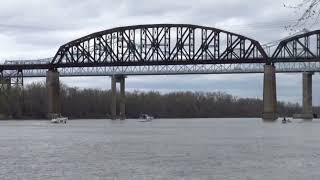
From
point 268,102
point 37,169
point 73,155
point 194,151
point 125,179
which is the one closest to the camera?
point 125,179

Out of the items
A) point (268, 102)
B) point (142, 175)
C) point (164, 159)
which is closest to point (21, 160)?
point (164, 159)

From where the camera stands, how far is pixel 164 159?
56375mm

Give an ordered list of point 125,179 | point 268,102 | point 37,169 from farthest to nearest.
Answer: point 268,102, point 37,169, point 125,179

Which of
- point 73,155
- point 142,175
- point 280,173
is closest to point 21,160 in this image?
point 73,155

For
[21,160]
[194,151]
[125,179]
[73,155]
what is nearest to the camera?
[125,179]

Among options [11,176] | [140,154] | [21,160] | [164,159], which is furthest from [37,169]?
[140,154]

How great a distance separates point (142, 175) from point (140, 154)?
1804 centimetres

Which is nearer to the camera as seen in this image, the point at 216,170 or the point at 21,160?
the point at 216,170

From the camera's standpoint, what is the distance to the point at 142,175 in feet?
147

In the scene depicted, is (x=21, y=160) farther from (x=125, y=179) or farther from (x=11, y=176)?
(x=125, y=179)

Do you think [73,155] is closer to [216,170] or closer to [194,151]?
[194,151]

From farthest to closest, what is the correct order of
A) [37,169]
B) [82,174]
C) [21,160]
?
[21,160]
[37,169]
[82,174]

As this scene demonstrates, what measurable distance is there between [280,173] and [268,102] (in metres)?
153

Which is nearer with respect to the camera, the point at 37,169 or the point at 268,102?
the point at 37,169
